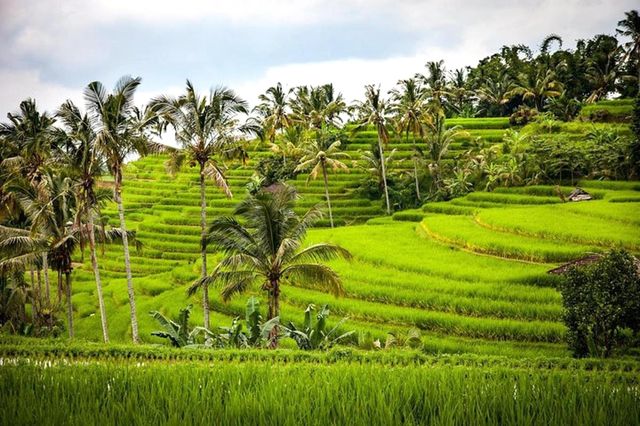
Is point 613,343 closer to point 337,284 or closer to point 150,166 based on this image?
point 337,284

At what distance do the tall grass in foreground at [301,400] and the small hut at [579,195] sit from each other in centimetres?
2086

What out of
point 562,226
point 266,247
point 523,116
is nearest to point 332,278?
point 266,247

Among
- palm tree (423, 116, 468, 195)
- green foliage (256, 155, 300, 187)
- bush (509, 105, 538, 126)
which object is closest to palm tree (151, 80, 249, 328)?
palm tree (423, 116, 468, 195)

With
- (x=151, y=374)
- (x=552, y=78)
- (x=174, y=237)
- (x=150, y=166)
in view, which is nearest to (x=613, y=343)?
(x=151, y=374)

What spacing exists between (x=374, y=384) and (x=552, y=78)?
133 feet

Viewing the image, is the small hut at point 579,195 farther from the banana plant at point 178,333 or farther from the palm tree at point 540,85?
the banana plant at point 178,333

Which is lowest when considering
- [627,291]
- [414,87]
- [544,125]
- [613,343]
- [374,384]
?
[613,343]

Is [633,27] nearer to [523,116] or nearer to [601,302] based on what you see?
[523,116]

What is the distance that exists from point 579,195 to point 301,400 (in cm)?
2290

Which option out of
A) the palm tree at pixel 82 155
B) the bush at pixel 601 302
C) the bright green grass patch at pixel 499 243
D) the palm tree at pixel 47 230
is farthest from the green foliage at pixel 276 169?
the bush at pixel 601 302

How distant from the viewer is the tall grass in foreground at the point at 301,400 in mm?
4004

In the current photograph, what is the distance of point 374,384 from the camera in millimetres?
4789

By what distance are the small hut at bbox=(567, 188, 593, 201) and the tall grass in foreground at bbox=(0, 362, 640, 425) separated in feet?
68.4

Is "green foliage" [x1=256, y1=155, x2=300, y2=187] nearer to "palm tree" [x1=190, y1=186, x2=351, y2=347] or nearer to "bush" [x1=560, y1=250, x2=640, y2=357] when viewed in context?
"palm tree" [x1=190, y1=186, x2=351, y2=347]
